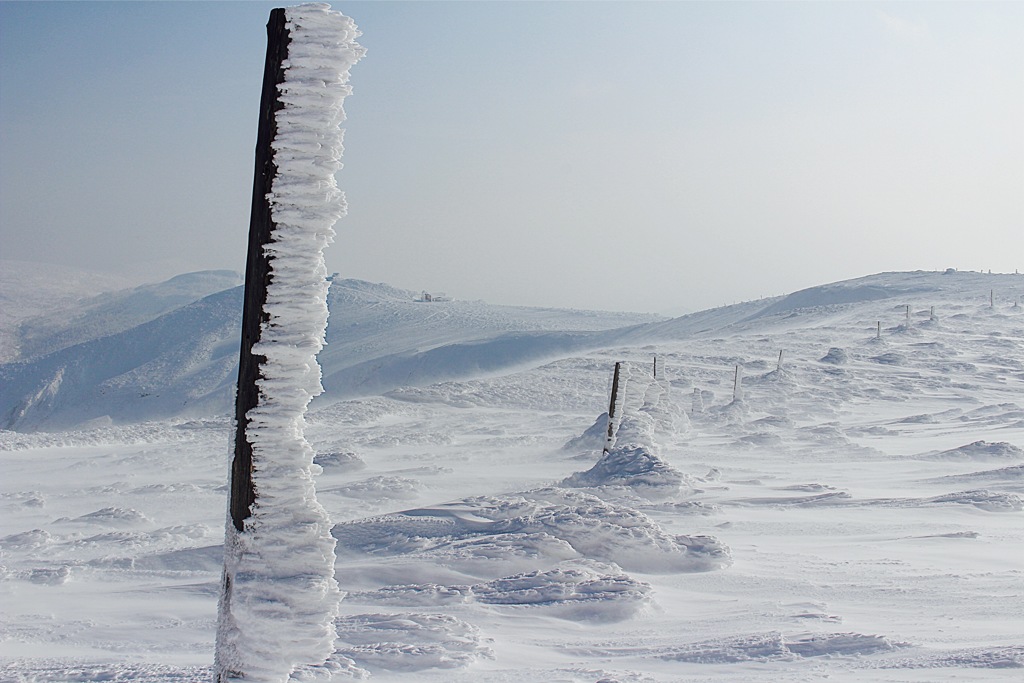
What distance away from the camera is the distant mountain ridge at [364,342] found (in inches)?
1876

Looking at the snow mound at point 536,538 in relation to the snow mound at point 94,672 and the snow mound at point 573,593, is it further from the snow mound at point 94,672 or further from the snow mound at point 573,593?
the snow mound at point 94,672

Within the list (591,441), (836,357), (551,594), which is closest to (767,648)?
(551,594)

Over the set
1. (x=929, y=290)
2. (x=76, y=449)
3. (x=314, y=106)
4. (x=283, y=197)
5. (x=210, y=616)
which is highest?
(x=929, y=290)

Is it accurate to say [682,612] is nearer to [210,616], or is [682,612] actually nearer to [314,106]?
[210,616]

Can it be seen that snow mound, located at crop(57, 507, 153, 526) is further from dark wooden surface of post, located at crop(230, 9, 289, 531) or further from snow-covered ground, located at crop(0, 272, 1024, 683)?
dark wooden surface of post, located at crop(230, 9, 289, 531)

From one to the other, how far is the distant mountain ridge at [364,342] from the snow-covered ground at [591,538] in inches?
747

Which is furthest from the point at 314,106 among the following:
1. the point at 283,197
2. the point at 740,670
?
the point at 740,670

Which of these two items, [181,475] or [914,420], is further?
[914,420]

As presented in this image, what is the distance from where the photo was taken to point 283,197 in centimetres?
301

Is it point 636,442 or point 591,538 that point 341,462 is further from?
point 591,538

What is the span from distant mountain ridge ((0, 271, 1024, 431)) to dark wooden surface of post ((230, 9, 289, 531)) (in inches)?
1566

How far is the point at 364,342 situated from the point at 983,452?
46965 millimetres

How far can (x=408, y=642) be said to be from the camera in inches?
213

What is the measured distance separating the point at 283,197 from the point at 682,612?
14.9ft
